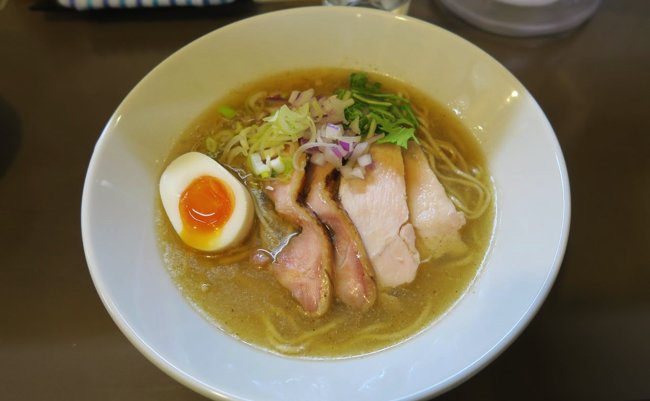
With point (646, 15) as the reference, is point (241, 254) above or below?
below

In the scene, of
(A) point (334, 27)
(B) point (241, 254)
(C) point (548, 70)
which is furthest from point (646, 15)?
(B) point (241, 254)

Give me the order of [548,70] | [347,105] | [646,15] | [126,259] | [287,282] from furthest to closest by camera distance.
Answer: [646,15] < [548,70] < [347,105] < [287,282] < [126,259]

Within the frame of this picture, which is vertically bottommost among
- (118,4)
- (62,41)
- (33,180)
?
(33,180)

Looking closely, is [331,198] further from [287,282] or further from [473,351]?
[473,351]

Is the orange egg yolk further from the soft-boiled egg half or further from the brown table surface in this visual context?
the brown table surface

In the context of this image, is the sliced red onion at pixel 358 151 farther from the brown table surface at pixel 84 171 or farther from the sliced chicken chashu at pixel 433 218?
the brown table surface at pixel 84 171

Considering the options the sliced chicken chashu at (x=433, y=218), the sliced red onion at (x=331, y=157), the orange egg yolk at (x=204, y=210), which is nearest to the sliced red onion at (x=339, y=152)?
the sliced red onion at (x=331, y=157)

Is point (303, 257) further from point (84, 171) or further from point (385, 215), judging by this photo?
point (84, 171)

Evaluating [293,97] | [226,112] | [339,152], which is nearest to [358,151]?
[339,152]
